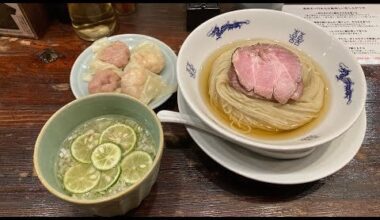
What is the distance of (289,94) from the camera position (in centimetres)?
117

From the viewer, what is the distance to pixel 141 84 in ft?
4.38

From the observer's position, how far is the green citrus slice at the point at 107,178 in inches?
39.8

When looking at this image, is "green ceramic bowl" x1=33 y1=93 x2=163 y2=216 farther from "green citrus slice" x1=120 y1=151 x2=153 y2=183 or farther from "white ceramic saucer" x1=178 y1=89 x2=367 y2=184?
"white ceramic saucer" x1=178 y1=89 x2=367 y2=184

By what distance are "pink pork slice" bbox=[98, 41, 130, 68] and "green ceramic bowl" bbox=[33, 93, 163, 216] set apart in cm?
33

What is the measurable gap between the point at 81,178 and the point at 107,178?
70mm

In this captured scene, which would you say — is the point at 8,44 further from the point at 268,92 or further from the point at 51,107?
A: the point at 268,92

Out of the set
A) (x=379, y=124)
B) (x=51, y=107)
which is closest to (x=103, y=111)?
(x=51, y=107)

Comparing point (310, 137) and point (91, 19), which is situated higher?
point (91, 19)

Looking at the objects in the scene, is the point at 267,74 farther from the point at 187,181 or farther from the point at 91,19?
the point at 91,19

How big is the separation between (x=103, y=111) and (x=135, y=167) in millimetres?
217

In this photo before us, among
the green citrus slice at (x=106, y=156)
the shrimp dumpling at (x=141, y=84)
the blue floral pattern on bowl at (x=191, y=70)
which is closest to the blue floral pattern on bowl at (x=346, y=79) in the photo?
the blue floral pattern on bowl at (x=191, y=70)

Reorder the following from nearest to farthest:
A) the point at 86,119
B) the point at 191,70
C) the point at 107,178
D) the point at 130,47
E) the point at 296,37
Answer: the point at 107,178
the point at 86,119
the point at 191,70
the point at 296,37
the point at 130,47

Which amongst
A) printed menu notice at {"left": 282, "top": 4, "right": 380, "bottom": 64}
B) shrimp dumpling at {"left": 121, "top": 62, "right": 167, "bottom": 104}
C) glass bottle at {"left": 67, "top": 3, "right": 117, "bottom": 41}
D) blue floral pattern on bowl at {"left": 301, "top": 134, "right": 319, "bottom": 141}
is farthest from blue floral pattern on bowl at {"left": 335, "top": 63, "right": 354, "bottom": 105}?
glass bottle at {"left": 67, "top": 3, "right": 117, "bottom": 41}

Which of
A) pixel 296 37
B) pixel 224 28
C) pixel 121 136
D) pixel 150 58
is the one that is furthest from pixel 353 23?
pixel 121 136
